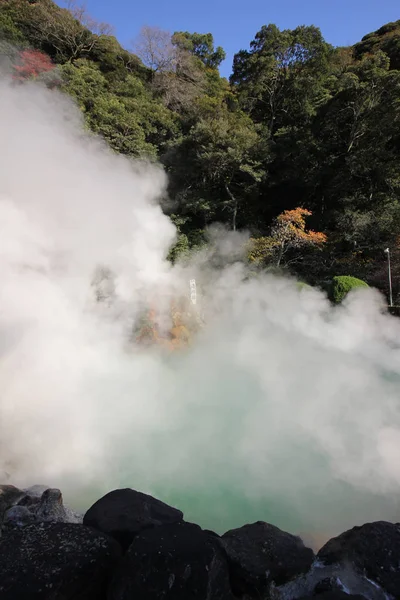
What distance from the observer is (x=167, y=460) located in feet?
13.7

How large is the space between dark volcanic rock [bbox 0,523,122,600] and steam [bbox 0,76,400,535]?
200 centimetres

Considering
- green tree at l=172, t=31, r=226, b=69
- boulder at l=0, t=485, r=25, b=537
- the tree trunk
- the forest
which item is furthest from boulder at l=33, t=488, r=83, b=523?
green tree at l=172, t=31, r=226, b=69

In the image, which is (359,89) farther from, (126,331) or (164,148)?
(126,331)

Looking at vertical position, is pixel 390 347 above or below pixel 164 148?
below

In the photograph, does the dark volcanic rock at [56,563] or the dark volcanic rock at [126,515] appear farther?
the dark volcanic rock at [126,515]

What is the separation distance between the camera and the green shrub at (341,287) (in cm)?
1012

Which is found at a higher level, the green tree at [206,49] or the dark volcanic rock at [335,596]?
the green tree at [206,49]

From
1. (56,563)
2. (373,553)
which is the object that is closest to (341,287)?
(373,553)

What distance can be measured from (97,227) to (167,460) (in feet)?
10.3

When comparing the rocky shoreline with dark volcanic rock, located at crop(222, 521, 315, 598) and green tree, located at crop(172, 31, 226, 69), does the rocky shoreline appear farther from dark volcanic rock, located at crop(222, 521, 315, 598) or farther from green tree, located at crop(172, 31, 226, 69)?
A: green tree, located at crop(172, 31, 226, 69)

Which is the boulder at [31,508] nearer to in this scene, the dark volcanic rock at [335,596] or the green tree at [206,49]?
the dark volcanic rock at [335,596]

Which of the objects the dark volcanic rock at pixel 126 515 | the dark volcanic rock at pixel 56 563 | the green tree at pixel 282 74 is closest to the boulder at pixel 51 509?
the dark volcanic rock at pixel 126 515

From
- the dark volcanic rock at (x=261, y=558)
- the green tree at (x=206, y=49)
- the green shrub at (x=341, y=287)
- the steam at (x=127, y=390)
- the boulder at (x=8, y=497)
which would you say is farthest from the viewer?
the green tree at (x=206, y=49)

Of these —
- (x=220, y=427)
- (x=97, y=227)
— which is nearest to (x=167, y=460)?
(x=220, y=427)
